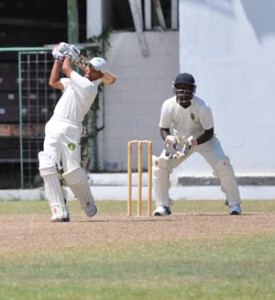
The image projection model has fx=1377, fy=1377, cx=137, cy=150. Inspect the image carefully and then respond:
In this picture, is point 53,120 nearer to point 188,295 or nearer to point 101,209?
point 101,209

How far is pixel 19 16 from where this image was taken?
88.0 ft

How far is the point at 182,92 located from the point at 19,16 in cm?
1107

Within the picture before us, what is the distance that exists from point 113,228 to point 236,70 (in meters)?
8.37

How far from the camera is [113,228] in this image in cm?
Answer: 1434

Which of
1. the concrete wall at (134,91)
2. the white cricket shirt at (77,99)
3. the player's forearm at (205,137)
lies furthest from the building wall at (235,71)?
the white cricket shirt at (77,99)

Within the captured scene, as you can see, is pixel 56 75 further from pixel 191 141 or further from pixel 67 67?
pixel 191 141

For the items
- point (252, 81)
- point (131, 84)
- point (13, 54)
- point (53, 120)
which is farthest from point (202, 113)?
point (13, 54)

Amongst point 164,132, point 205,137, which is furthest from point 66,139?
point 205,137

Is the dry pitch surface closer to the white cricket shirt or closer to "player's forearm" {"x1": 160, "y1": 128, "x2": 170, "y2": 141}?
"player's forearm" {"x1": 160, "y1": 128, "x2": 170, "y2": 141}

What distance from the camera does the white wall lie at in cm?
2209

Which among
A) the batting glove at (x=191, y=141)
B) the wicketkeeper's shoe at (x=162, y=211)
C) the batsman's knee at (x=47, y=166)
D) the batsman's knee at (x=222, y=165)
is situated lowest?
the wicketkeeper's shoe at (x=162, y=211)

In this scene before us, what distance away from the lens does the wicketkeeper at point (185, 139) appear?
1641 cm

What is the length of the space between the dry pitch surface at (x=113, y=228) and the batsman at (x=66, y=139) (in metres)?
0.33

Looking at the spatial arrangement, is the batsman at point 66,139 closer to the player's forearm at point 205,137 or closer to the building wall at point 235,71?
the player's forearm at point 205,137
